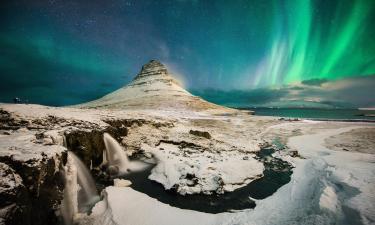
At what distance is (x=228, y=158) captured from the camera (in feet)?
49.4

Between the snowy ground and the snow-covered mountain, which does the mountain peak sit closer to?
the snow-covered mountain

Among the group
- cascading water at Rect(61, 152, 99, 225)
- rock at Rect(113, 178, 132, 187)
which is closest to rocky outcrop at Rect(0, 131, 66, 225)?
cascading water at Rect(61, 152, 99, 225)

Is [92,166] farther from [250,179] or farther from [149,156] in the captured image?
[250,179]

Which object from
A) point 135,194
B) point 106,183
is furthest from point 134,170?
point 135,194

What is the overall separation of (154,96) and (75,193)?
110559 mm

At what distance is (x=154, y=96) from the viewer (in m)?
117

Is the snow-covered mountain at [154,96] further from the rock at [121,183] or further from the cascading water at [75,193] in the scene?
the cascading water at [75,193]

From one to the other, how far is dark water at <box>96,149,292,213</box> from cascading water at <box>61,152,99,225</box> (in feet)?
7.27

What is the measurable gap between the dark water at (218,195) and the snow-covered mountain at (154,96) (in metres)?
77.4

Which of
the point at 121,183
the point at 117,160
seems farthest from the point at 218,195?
the point at 117,160

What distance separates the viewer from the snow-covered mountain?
322 feet

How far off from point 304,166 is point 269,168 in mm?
2251

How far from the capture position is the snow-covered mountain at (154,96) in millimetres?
98056

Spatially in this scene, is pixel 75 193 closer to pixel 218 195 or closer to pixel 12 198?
pixel 12 198
